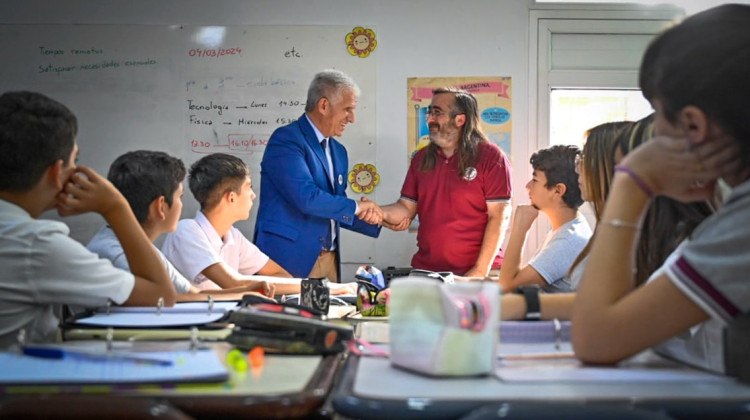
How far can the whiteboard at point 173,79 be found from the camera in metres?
5.06

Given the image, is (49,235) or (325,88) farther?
(325,88)

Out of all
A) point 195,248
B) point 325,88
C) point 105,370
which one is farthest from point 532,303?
point 325,88

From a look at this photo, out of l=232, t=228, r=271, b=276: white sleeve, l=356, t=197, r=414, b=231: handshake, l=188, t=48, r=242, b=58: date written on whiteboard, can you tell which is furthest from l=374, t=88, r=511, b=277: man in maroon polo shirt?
l=188, t=48, r=242, b=58: date written on whiteboard

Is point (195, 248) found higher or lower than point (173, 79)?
lower

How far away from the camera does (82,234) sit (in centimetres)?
509

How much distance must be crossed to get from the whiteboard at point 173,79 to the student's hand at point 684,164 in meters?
3.87

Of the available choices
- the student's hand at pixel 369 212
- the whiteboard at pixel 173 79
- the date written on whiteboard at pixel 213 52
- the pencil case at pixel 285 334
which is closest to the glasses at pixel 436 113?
the student's hand at pixel 369 212

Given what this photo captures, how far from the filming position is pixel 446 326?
1.14m

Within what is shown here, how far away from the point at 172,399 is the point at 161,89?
4.33m

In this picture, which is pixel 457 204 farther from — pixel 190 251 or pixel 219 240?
pixel 190 251

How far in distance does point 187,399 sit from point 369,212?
3475 millimetres

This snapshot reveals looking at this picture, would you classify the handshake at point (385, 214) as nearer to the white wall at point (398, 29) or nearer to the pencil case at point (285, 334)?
the white wall at point (398, 29)

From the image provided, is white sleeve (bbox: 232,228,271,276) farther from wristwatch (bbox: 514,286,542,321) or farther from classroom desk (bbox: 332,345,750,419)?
classroom desk (bbox: 332,345,750,419)

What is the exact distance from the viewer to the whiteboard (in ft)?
16.6
